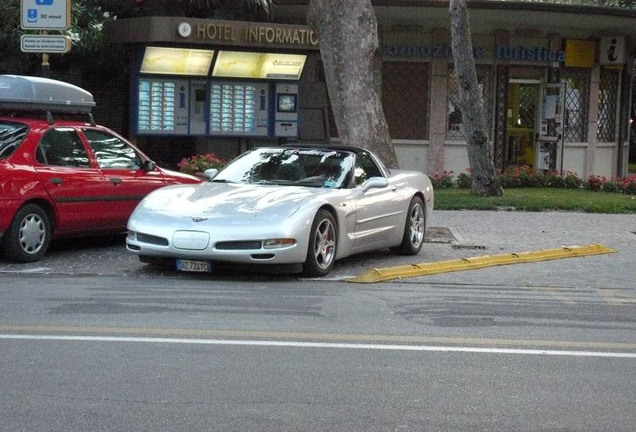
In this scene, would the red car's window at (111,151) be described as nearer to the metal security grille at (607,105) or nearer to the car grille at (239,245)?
the car grille at (239,245)

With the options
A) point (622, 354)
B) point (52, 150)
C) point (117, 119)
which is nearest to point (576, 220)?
point (52, 150)

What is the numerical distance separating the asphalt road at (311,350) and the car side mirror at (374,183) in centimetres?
101

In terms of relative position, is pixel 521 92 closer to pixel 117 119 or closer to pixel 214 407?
pixel 117 119

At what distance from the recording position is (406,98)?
24422 millimetres

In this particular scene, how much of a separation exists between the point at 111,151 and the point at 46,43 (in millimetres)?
1991

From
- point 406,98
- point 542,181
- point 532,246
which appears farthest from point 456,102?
point 532,246

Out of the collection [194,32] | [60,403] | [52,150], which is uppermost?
[194,32]

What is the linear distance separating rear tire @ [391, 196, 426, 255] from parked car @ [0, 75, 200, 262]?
116 inches

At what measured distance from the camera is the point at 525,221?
16.8m

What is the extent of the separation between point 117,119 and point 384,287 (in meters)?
15.2

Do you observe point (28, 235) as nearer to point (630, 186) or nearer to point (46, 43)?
point (46, 43)

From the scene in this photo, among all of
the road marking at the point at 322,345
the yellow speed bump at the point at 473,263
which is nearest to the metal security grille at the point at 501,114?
the yellow speed bump at the point at 473,263

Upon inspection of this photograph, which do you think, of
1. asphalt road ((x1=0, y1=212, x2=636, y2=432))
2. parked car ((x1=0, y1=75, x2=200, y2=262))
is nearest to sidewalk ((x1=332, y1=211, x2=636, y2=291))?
asphalt road ((x1=0, y1=212, x2=636, y2=432))

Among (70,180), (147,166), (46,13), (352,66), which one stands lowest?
(70,180)
